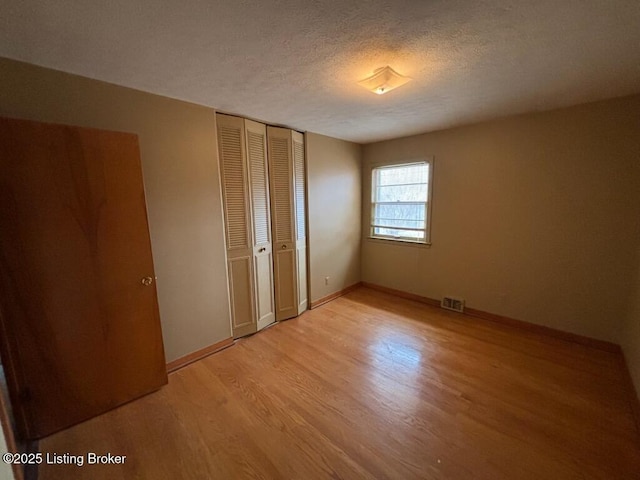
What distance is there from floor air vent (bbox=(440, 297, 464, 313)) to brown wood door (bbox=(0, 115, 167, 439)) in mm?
3323

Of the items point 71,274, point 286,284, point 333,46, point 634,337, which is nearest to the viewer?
point 333,46

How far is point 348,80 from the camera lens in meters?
1.81

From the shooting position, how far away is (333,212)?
12.0 ft

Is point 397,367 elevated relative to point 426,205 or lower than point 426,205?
lower

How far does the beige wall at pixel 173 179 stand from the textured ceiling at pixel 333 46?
0.40ft

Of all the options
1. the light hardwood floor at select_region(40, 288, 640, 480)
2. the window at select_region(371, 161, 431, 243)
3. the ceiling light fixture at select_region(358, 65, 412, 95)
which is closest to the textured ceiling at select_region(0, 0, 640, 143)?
the ceiling light fixture at select_region(358, 65, 412, 95)

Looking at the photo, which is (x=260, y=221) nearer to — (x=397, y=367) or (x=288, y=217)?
(x=288, y=217)

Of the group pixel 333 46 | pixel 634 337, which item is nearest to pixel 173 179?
pixel 333 46

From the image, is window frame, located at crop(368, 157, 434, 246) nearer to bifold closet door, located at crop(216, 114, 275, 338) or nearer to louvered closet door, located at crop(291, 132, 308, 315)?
louvered closet door, located at crop(291, 132, 308, 315)

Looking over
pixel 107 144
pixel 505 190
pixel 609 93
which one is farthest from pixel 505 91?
pixel 107 144

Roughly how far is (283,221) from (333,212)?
92 cm

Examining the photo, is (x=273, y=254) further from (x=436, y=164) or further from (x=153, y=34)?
(x=436, y=164)

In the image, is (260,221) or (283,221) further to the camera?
(283,221)

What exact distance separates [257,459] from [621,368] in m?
3.02
